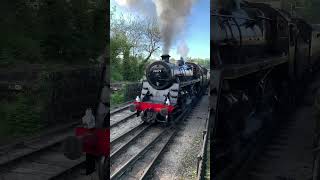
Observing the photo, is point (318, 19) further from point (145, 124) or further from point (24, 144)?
point (24, 144)

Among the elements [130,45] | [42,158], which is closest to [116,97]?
[130,45]

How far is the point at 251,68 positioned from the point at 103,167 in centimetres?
100

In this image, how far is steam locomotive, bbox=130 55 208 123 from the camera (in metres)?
1.90

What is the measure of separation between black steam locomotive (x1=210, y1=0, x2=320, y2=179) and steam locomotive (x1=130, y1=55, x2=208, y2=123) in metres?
0.16

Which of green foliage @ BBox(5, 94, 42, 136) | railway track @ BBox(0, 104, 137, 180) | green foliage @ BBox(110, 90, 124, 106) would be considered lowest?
railway track @ BBox(0, 104, 137, 180)

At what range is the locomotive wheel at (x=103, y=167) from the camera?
1.78 metres

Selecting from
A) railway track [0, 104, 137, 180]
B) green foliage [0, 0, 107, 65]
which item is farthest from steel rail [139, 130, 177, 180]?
green foliage [0, 0, 107, 65]

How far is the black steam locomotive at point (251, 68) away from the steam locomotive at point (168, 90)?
0.16m

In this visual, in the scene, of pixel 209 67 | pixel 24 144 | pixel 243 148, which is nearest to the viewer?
pixel 209 67

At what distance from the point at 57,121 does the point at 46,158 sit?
1.51ft

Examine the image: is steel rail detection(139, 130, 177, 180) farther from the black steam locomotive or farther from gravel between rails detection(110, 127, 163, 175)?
the black steam locomotive

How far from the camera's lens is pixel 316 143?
1.87m

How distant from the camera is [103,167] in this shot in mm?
1803

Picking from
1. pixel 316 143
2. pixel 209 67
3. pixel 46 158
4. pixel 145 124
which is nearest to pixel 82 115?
pixel 145 124
